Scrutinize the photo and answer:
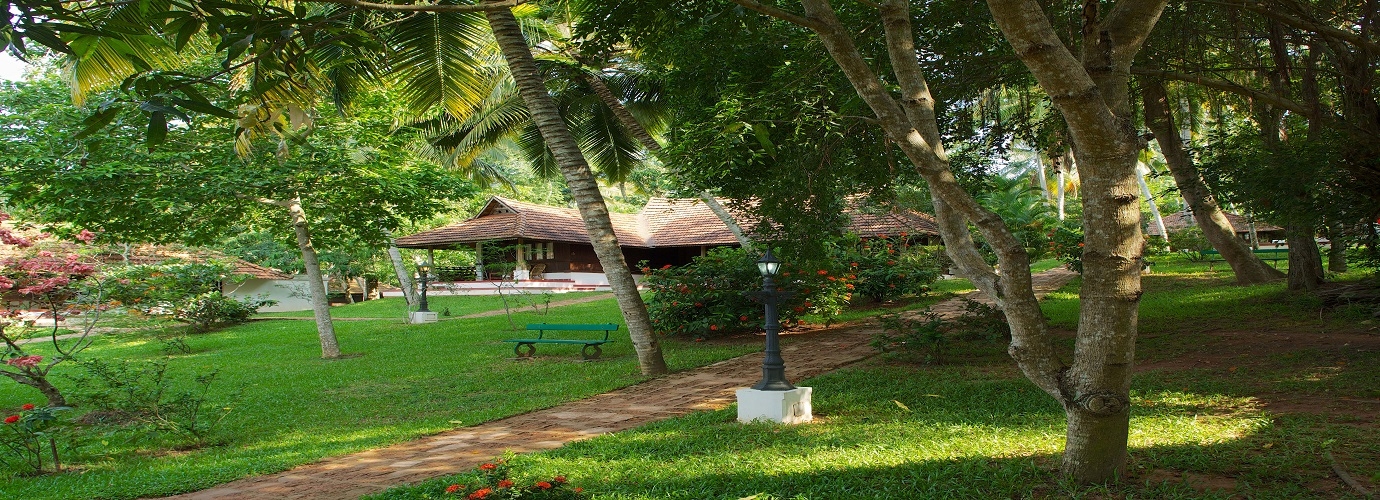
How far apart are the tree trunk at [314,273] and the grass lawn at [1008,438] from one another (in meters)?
8.90

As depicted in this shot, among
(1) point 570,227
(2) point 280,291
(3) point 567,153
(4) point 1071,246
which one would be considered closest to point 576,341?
(3) point 567,153

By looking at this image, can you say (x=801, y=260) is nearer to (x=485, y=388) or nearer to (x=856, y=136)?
(x=856, y=136)

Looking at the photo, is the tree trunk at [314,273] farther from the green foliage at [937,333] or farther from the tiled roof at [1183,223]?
the tiled roof at [1183,223]

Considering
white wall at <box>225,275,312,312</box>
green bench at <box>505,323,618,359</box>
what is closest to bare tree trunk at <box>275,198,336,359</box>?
green bench at <box>505,323,618,359</box>

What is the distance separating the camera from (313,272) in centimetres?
1374

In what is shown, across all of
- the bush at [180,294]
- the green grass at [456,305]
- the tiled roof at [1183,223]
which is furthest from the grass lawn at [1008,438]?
the tiled roof at [1183,223]

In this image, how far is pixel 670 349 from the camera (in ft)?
41.6

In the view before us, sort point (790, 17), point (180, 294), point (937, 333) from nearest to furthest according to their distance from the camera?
point (790, 17) < point (937, 333) < point (180, 294)

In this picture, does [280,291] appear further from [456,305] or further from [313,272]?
[313,272]

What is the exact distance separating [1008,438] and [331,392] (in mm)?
8124

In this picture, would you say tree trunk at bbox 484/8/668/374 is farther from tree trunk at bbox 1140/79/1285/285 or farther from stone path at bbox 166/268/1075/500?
tree trunk at bbox 1140/79/1285/285

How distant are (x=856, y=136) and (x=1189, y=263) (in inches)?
813

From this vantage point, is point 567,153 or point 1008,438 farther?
point 567,153

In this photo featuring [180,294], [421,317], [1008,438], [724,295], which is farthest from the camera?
[421,317]
